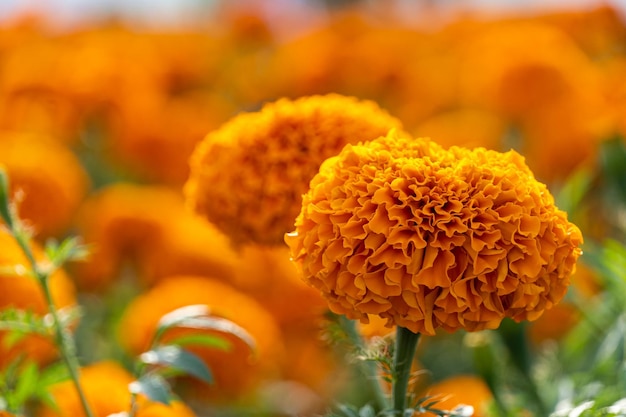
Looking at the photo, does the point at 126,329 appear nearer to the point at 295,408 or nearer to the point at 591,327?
the point at 295,408

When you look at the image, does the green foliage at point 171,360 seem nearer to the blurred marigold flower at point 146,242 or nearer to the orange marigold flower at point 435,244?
the orange marigold flower at point 435,244

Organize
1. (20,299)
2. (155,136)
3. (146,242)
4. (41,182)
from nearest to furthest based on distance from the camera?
(20,299), (41,182), (146,242), (155,136)

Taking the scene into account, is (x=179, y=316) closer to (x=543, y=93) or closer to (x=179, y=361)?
(x=179, y=361)

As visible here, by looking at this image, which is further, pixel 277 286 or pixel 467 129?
pixel 467 129

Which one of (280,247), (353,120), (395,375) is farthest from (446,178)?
(280,247)

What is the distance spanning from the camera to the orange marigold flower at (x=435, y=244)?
1.09 m

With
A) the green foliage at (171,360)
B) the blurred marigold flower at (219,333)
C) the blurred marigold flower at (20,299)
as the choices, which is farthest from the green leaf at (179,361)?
the blurred marigold flower at (219,333)

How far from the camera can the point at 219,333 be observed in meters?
2.21

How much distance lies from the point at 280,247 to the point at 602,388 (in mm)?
549

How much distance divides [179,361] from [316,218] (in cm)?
39

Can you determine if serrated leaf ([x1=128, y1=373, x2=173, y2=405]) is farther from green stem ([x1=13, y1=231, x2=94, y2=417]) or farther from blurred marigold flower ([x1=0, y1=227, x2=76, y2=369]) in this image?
blurred marigold flower ([x1=0, y1=227, x2=76, y2=369])

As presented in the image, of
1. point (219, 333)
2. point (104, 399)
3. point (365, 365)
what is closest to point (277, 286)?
point (219, 333)

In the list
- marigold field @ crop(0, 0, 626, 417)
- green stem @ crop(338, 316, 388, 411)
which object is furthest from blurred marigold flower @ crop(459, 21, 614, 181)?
green stem @ crop(338, 316, 388, 411)

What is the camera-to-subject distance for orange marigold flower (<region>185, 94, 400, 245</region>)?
1.53 metres
